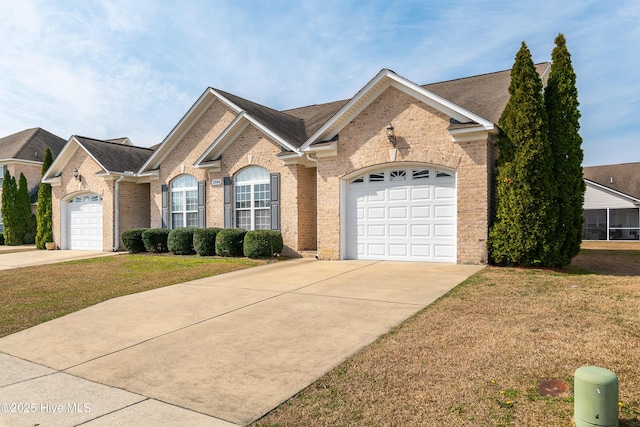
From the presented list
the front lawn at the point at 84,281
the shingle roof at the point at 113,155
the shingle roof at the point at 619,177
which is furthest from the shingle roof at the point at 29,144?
the shingle roof at the point at 619,177

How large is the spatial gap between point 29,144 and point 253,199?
26.6m

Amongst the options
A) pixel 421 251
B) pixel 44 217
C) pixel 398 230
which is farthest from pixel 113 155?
pixel 421 251

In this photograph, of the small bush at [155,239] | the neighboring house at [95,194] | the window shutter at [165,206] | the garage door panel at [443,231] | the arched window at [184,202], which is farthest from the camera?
the neighboring house at [95,194]

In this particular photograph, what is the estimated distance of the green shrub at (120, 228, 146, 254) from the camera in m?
18.7

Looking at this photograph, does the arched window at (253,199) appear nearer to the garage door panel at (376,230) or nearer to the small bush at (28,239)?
the garage door panel at (376,230)

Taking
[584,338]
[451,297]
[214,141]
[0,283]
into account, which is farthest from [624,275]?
[0,283]

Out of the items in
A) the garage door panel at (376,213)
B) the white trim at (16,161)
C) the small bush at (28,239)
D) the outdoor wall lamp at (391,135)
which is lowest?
the small bush at (28,239)

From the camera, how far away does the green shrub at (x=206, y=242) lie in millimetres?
16000

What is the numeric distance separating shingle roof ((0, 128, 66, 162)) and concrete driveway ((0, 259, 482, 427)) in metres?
30.2

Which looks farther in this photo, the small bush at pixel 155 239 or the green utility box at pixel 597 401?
the small bush at pixel 155 239

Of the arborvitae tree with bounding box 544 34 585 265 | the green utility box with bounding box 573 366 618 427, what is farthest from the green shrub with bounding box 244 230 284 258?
the green utility box with bounding box 573 366 618 427

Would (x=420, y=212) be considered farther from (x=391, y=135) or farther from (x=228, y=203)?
(x=228, y=203)

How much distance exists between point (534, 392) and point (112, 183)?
20920 mm

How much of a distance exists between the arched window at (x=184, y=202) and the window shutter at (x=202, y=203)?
1.62 ft
